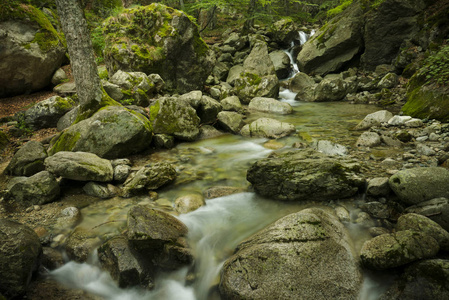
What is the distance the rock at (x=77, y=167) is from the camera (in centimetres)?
490

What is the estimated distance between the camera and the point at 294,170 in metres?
4.71

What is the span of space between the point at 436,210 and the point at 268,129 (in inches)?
217

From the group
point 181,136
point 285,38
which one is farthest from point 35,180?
point 285,38

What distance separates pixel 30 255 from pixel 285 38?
2306 centimetres

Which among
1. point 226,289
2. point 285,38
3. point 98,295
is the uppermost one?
point 285,38

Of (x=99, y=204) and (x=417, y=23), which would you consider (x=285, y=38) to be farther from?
(x=99, y=204)

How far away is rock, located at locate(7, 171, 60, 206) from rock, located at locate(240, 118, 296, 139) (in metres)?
5.98

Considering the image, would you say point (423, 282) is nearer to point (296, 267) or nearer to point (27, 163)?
point (296, 267)

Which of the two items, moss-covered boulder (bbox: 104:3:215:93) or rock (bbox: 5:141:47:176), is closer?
rock (bbox: 5:141:47:176)

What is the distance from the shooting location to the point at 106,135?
6289 mm

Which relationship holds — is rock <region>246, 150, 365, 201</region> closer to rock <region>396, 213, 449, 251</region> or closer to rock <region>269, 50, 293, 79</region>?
rock <region>396, 213, 449, 251</region>

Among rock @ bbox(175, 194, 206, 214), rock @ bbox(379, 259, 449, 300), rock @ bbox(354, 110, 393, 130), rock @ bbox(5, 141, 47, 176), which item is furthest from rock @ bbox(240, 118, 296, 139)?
rock @ bbox(5, 141, 47, 176)

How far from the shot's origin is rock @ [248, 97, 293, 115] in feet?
38.5

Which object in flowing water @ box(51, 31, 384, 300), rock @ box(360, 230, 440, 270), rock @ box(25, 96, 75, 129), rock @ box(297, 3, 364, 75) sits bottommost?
flowing water @ box(51, 31, 384, 300)
